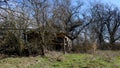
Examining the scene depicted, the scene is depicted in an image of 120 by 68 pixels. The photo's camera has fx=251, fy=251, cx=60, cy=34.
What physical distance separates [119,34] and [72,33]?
11724 mm

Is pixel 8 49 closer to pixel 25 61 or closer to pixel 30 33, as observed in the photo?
pixel 30 33

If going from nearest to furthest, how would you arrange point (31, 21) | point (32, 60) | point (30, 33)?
point (32, 60) < point (31, 21) < point (30, 33)

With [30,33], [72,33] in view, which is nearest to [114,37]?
[72,33]

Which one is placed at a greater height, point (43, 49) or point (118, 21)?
point (118, 21)

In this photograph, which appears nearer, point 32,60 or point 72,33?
point 32,60

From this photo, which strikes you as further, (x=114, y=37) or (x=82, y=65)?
(x=114, y=37)

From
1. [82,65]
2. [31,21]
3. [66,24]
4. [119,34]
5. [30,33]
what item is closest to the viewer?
[82,65]

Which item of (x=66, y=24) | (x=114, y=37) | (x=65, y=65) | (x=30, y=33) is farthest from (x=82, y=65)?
(x=114, y=37)

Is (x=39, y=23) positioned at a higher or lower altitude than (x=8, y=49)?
higher

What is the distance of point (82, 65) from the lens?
61.2ft

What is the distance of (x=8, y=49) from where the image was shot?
79.9 feet

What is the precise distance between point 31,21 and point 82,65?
726 centimetres

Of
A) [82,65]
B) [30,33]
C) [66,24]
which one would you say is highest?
[66,24]

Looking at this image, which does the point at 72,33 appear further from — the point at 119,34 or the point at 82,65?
the point at 82,65
